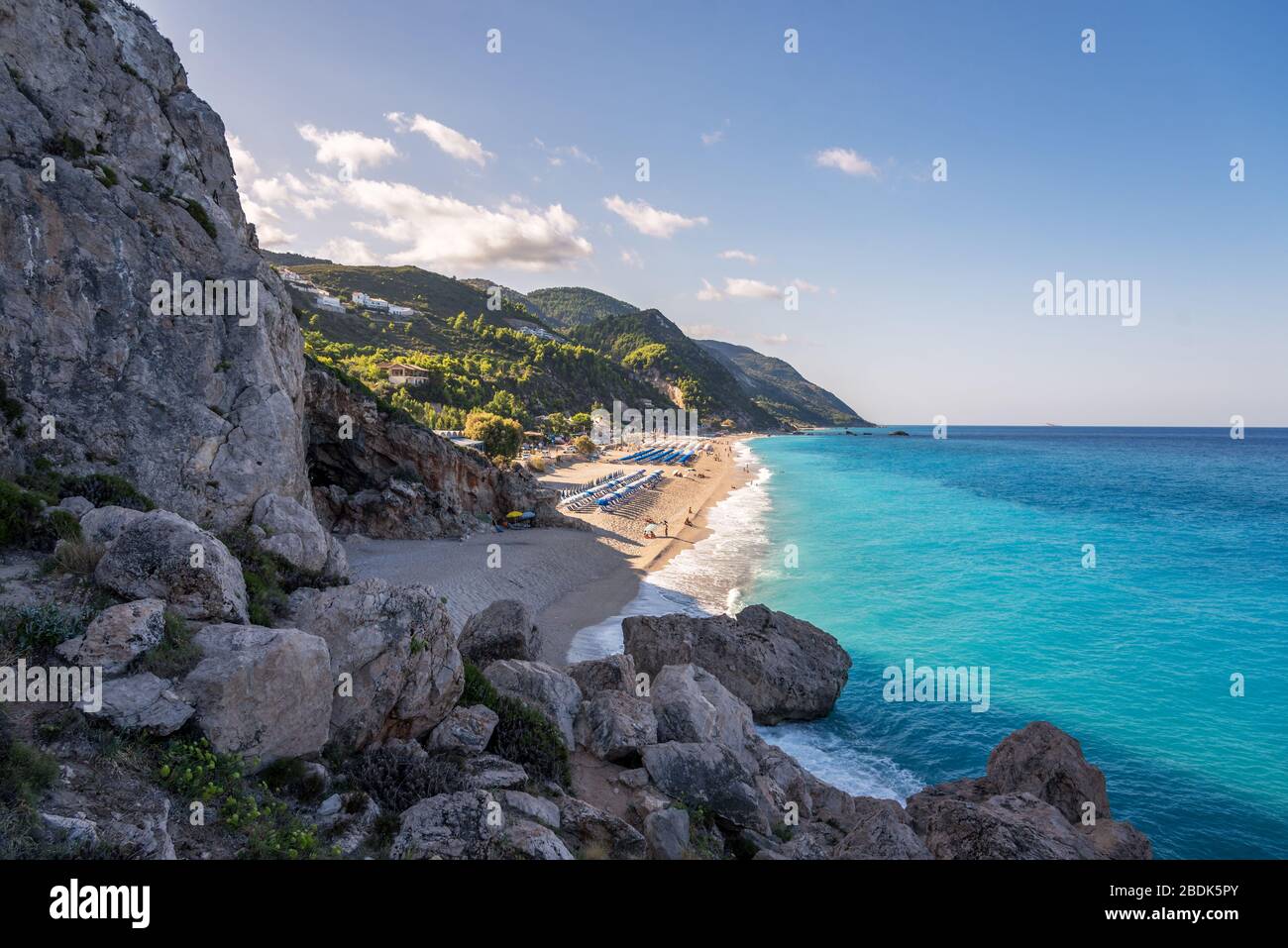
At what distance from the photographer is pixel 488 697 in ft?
30.5

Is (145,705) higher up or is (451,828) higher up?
(145,705)

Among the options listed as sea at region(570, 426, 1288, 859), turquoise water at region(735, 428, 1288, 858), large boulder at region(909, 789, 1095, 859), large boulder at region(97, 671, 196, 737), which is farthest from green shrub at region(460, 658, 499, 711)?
turquoise water at region(735, 428, 1288, 858)

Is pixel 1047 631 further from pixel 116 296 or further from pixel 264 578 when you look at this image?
pixel 116 296

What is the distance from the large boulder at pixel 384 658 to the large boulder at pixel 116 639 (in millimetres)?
1860

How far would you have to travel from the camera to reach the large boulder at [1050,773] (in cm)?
1169

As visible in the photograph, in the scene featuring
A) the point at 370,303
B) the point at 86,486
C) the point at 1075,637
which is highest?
the point at 370,303

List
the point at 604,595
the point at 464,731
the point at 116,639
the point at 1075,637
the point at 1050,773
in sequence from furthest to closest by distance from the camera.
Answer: the point at 604,595, the point at 1075,637, the point at 1050,773, the point at 464,731, the point at 116,639

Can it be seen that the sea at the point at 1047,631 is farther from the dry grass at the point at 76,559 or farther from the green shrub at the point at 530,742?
the dry grass at the point at 76,559

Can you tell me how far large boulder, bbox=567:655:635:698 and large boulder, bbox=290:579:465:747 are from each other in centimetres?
374

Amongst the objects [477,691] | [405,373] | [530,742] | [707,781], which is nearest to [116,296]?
[477,691]

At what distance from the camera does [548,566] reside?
27.6m

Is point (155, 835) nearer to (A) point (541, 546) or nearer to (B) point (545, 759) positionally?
(B) point (545, 759)

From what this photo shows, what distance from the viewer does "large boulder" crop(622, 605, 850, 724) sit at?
16.4 meters

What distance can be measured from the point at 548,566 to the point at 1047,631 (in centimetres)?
2284
